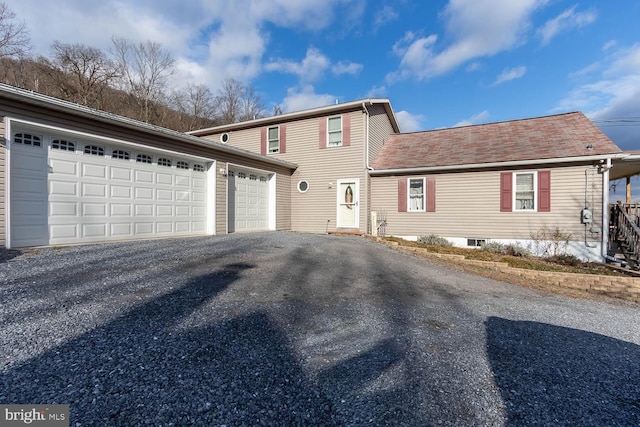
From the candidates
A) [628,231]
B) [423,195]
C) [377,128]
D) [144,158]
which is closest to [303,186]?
[377,128]

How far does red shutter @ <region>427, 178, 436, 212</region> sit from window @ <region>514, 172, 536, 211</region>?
2498mm

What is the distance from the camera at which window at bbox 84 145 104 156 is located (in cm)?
650

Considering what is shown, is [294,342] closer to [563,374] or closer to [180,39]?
[563,374]

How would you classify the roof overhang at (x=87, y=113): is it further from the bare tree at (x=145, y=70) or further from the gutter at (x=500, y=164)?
the bare tree at (x=145, y=70)

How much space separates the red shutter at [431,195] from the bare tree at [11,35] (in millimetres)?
19884

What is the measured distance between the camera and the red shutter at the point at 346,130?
1141cm

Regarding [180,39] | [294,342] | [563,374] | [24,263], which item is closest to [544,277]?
[563,374]

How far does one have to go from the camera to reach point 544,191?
8.94 meters

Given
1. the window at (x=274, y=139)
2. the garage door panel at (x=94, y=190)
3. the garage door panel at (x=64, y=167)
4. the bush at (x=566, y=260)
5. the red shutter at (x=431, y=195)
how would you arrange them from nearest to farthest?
the garage door panel at (x=64, y=167) → the garage door panel at (x=94, y=190) → the bush at (x=566, y=260) → the red shutter at (x=431, y=195) → the window at (x=274, y=139)

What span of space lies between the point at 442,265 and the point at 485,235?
3812 mm

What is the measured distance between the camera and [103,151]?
6797 millimetres

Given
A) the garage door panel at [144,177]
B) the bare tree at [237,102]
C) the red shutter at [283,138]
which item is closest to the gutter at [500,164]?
the red shutter at [283,138]

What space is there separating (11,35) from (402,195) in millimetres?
19685

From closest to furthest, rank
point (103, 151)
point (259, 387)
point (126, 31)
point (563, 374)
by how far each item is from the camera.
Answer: point (259, 387) → point (563, 374) → point (103, 151) → point (126, 31)
